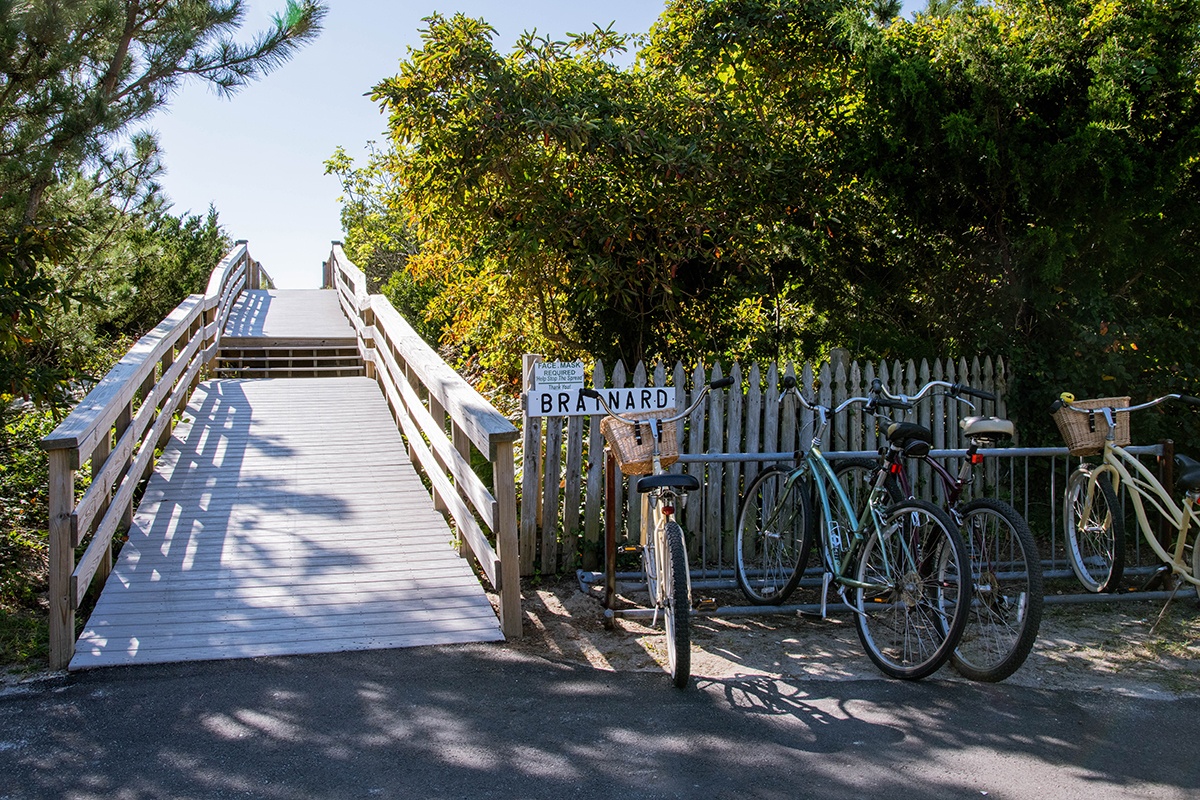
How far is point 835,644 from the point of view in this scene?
5.05m

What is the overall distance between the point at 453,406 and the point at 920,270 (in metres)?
4.19

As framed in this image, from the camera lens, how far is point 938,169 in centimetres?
706

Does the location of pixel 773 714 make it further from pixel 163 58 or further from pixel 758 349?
pixel 163 58

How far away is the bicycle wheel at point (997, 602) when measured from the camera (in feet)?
13.6

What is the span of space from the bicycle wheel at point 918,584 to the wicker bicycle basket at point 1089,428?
169 cm

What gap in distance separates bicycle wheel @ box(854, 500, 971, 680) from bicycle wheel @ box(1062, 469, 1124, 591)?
5.47 feet

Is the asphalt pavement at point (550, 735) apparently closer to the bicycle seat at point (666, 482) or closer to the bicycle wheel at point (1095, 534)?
the bicycle seat at point (666, 482)

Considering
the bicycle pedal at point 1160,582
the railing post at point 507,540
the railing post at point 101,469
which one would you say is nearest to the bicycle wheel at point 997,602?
the bicycle pedal at point 1160,582

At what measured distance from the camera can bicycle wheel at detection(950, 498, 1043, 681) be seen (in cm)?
415

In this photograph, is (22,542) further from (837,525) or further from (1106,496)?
(1106,496)

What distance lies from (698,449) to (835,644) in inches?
70.5

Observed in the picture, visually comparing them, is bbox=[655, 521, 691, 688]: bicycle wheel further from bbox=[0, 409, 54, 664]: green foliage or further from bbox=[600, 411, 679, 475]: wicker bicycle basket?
bbox=[0, 409, 54, 664]: green foliage

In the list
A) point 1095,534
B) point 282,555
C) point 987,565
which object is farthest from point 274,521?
point 1095,534

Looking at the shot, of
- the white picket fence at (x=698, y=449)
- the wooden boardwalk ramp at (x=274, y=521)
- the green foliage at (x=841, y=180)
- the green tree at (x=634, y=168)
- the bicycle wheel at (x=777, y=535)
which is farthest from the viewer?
the green tree at (x=634, y=168)
